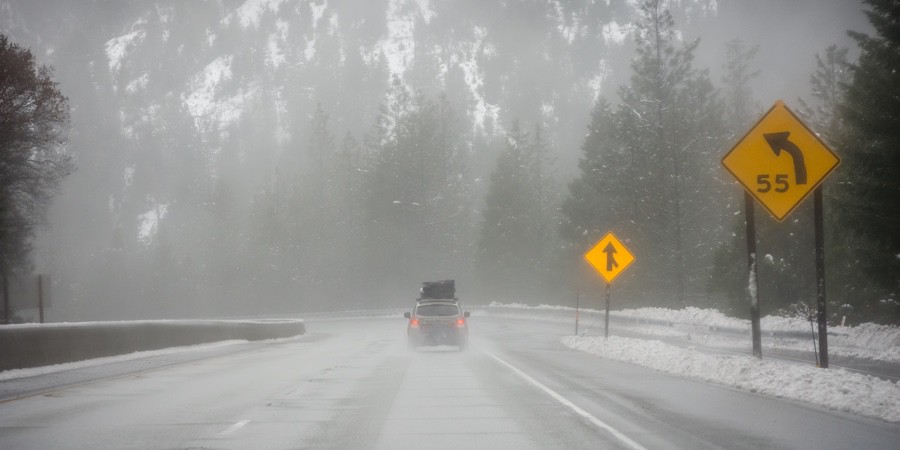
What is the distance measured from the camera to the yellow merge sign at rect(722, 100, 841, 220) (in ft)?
51.0

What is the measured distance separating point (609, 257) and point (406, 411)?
60.8ft

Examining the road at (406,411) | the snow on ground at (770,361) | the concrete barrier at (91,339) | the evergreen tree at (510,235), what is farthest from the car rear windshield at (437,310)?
the evergreen tree at (510,235)

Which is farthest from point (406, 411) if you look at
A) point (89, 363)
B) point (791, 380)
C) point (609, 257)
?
point (609, 257)

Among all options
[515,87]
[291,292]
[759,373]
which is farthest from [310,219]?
[515,87]

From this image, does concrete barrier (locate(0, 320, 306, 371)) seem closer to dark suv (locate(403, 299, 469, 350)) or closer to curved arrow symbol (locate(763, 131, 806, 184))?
dark suv (locate(403, 299, 469, 350))

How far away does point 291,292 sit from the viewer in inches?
3858

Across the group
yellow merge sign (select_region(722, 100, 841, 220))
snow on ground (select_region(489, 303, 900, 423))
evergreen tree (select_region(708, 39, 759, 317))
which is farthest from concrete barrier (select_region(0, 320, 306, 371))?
evergreen tree (select_region(708, 39, 759, 317))

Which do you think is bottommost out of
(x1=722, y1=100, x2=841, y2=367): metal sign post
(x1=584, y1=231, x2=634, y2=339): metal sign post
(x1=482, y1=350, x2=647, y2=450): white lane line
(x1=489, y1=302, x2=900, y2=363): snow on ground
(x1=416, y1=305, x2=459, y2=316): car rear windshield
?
(x1=489, y1=302, x2=900, y2=363): snow on ground

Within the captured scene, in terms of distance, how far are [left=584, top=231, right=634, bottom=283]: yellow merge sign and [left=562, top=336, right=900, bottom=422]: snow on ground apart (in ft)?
22.5

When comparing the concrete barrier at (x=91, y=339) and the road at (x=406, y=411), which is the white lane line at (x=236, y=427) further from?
the concrete barrier at (x=91, y=339)

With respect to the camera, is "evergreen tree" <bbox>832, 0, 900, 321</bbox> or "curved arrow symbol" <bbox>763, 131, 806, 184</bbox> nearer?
"curved arrow symbol" <bbox>763, 131, 806, 184</bbox>

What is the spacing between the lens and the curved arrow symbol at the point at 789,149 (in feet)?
51.5

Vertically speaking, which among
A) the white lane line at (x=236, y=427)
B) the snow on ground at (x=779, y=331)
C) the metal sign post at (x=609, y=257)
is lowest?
the snow on ground at (x=779, y=331)

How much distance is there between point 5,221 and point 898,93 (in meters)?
36.5
